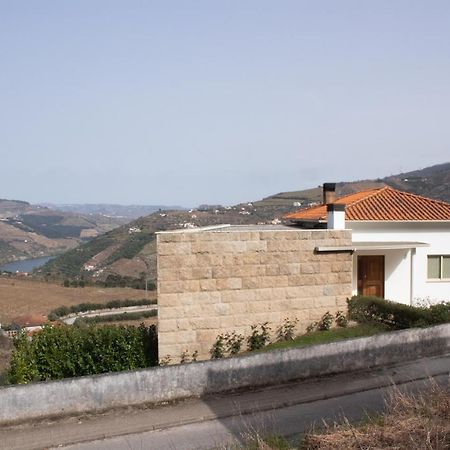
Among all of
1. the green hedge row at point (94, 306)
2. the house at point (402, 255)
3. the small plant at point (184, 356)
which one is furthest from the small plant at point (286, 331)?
the green hedge row at point (94, 306)

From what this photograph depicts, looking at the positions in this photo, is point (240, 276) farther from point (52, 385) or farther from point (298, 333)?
point (52, 385)

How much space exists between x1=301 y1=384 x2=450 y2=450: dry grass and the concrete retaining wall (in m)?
3.42

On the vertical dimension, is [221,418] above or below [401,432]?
below

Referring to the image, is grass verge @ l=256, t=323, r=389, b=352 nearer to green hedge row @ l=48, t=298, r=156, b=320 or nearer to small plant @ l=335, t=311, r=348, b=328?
small plant @ l=335, t=311, r=348, b=328

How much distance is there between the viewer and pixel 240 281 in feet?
43.9

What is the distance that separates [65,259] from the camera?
13450cm

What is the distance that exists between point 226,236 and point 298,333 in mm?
3462

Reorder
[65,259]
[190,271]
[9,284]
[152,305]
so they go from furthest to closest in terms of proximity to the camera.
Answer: [65,259] → [9,284] → [152,305] → [190,271]

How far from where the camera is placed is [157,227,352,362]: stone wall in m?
12.9

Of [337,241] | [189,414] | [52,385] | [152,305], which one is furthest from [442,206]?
[152,305]

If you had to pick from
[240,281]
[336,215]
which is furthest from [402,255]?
[240,281]

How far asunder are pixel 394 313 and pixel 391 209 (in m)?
5.25

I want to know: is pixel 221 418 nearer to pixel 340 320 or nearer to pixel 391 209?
pixel 340 320

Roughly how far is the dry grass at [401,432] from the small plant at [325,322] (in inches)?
283
